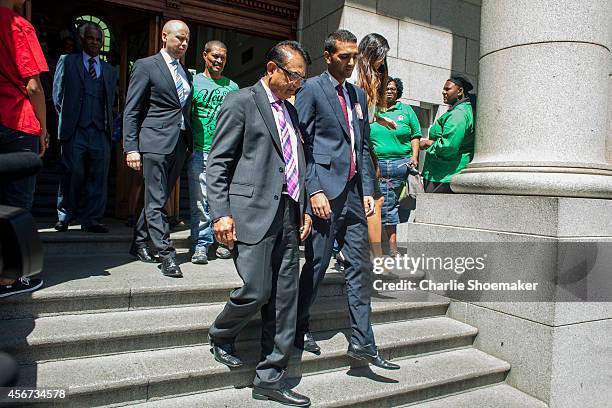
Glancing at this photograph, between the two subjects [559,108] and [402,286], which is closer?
[559,108]

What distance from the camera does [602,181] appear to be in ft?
14.0

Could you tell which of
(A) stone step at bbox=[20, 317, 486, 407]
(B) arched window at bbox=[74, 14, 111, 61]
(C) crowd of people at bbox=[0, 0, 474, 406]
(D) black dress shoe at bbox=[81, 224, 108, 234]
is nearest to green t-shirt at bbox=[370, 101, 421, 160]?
(C) crowd of people at bbox=[0, 0, 474, 406]

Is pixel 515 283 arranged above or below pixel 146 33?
below

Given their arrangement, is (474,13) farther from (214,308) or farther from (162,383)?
(162,383)

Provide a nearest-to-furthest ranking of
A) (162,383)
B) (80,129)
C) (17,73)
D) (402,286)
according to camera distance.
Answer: (162,383), (17,73), (402,286), (80,129)

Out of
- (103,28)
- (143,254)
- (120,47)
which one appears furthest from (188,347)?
(103,28)

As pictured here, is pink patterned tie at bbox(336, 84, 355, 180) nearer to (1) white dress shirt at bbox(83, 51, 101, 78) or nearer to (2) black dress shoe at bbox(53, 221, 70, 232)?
(1) white dress shirt at bbox(83, 51, 101, 78)

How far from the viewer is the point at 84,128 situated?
5.46 m

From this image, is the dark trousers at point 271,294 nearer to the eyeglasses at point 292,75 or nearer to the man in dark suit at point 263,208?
the man in dark suit at point 263,208

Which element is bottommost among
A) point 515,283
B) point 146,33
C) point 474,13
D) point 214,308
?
point 214,308

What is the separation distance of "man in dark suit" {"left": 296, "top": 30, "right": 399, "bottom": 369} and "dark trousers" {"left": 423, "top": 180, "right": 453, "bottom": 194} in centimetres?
217

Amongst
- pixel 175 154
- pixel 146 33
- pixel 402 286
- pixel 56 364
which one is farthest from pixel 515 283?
pixel 146 33

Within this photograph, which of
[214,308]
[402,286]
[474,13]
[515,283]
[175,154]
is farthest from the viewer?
[474,13]

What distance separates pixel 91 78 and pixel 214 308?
10.6 feet
